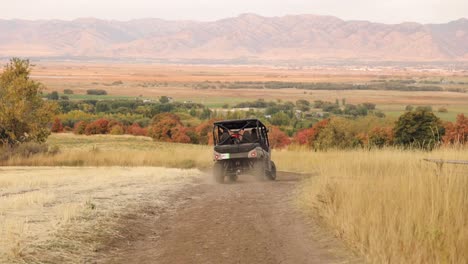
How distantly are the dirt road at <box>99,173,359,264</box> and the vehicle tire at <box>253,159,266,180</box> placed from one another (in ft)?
22.4

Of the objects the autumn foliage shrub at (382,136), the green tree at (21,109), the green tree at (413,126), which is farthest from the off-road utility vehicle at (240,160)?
the autumn foliage shrub at (382,136)

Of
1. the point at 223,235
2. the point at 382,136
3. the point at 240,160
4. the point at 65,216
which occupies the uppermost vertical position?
the point at 65,216

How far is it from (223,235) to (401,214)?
3506 millimetres

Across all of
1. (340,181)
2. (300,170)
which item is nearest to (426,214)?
(340,181)

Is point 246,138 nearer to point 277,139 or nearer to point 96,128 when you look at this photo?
point 277,139

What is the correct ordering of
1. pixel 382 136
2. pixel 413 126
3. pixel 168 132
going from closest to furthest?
Result: 1. pixel 413 126
2. pixel 382 136
3. pixel 168 132

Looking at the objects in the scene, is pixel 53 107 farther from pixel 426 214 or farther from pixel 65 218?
pixel 426 214

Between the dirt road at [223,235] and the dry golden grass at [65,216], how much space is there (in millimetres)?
451

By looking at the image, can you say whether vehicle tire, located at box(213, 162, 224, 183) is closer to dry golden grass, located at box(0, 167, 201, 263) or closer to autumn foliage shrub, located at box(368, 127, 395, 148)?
dry golden grass, located at box(0, 167, 201, 263)

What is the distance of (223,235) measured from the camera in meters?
13.4

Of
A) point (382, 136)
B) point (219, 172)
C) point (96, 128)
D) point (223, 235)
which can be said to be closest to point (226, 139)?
point (219, 172)

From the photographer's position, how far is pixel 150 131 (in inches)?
3932

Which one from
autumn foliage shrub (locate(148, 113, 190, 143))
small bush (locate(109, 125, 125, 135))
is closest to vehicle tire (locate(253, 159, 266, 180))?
autumn foliage shrub (locate(148, 113, 190, 143))

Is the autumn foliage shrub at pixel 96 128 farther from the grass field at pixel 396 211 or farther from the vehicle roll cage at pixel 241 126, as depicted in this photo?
the grass field at pixel 396 211
